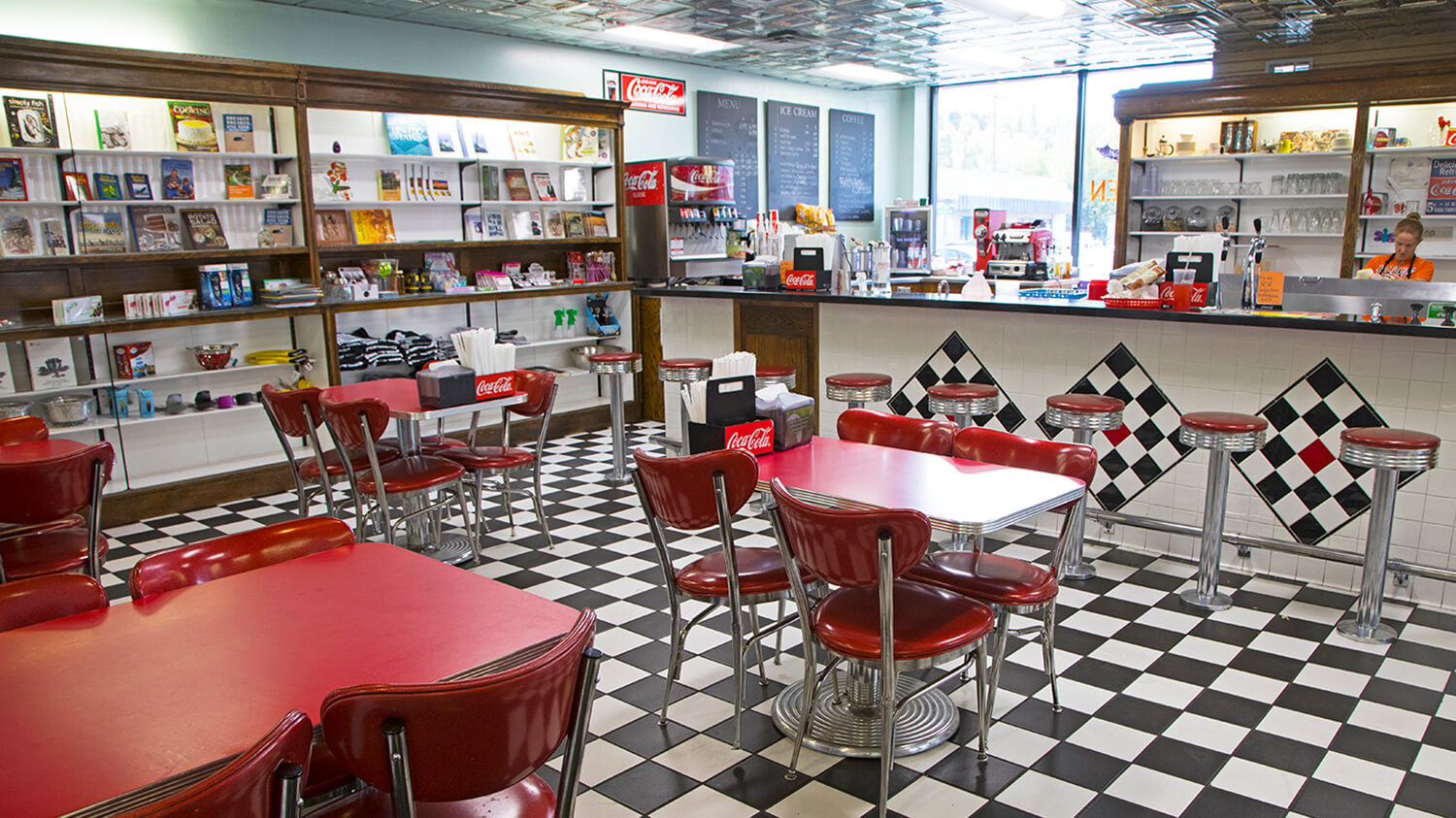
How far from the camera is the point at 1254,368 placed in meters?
4.80

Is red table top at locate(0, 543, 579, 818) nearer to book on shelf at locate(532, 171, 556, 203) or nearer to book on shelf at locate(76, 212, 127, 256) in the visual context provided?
book on shelf at locate(76, 212, 127, 256)

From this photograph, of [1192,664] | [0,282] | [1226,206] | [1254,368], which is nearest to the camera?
[1192,664]

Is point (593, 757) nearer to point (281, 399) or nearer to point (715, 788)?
point (715, 788)

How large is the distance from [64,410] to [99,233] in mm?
1097

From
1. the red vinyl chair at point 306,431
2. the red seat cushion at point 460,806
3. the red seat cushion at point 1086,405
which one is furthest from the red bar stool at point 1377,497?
the red vinyl chair at point 306,431

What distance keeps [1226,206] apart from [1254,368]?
192 inches

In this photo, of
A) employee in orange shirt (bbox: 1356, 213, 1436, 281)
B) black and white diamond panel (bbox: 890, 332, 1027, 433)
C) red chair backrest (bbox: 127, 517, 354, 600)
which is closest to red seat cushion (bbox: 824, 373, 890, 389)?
black and white diamond panel (bbox: 890, 332, 1027, 433)

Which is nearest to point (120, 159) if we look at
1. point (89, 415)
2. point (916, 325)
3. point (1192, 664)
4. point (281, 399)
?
point (89, 415)

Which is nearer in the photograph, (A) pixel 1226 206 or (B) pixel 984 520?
(B) pixel 984 520

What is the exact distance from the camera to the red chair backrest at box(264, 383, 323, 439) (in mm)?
4781

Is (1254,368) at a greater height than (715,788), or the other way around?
(1254,368)

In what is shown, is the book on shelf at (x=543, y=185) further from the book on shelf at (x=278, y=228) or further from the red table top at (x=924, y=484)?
the red table top at (x=924, y=484)

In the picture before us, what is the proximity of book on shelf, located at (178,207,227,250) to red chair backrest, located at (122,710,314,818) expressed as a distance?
18.4ft

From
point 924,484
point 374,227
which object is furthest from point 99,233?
point 924,484
